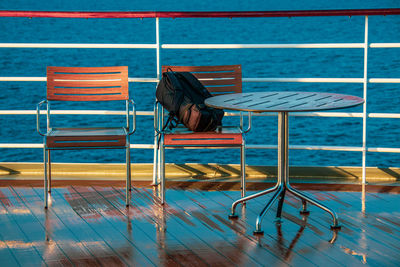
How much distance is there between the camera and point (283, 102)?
10.9ft

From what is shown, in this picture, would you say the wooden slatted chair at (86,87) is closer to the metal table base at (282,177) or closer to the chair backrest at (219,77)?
the chair backrest at (219,77)

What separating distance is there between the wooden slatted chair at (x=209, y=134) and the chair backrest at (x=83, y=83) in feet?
0.90

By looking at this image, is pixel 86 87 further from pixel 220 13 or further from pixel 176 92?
pixel 220 13

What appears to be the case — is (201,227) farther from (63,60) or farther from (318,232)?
(63,60)

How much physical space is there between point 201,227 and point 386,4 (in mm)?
42129

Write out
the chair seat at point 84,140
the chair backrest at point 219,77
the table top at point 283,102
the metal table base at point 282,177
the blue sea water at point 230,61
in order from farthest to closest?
1. the blue sea water at point 230,61
2. the chair backrest at point 219,77
3. the chair seat at point 84,140
4. the metal table base at point 282,177
5. the table top at point 283,102

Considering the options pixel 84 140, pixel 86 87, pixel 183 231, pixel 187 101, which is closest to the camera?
pixel 183 231

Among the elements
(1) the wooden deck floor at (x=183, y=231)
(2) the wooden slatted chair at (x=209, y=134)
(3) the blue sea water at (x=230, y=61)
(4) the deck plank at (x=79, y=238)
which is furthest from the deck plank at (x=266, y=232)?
(3) the blue sea water at (x=230, y=61)

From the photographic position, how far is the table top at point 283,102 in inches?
121

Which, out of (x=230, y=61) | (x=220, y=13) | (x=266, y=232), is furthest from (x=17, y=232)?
(x=230, y=61)

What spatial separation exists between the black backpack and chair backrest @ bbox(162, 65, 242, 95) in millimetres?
171

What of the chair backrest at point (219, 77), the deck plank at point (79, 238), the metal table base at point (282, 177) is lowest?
the deck plank at point (79, 238)

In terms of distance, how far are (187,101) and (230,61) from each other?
2525 cm

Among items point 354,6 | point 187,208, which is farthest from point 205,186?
point 354,6
